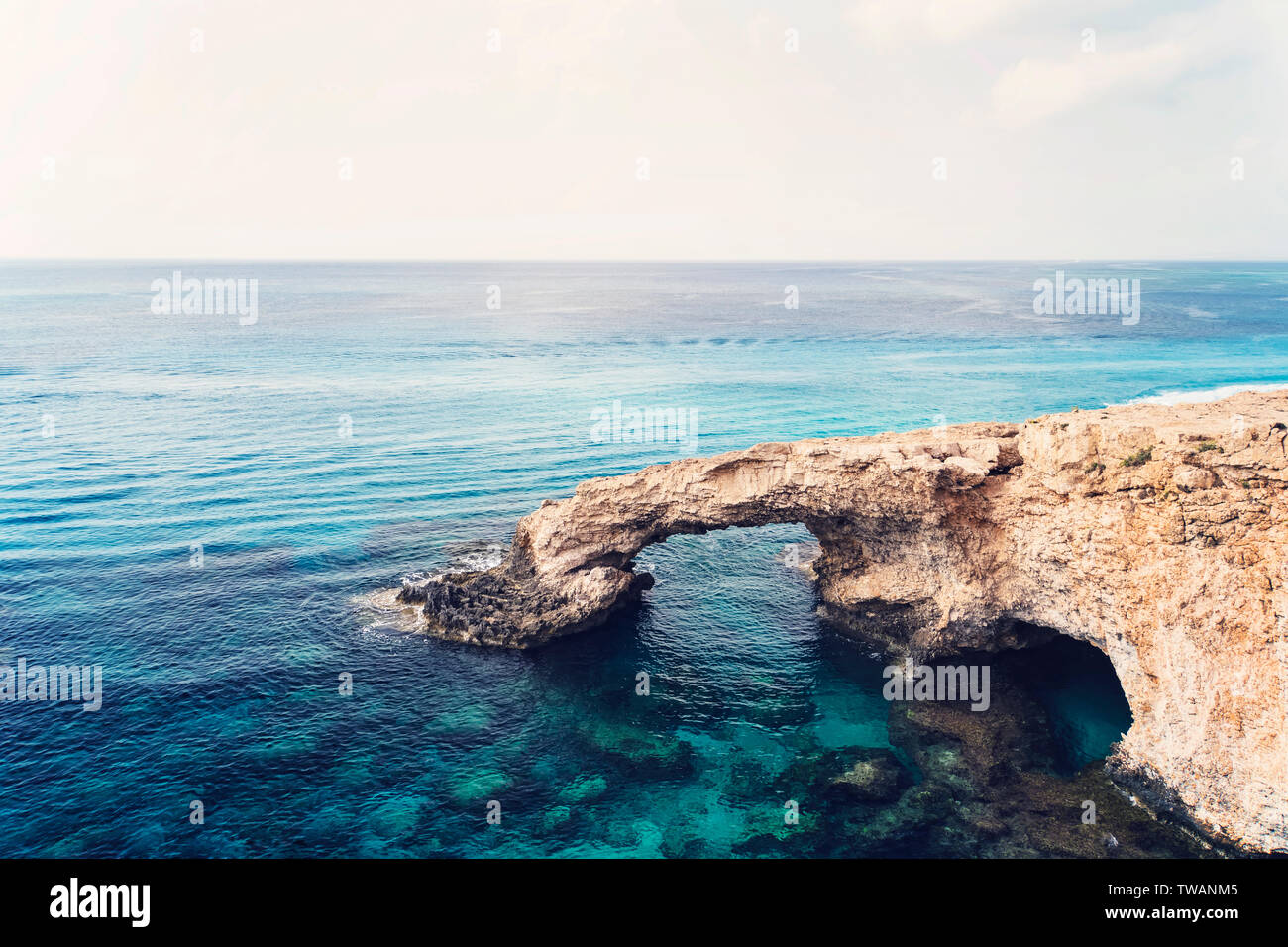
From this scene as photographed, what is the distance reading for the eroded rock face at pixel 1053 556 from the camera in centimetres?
2675

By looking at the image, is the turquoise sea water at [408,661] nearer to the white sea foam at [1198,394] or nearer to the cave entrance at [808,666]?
the cave entrance at [808,666]

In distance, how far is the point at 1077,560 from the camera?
31516 millimetres

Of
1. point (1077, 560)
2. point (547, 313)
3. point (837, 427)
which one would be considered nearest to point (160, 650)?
point (1077, 560)

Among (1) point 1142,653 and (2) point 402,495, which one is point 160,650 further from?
(1) point 1142,653

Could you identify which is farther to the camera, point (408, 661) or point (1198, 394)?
point (1198, 394)

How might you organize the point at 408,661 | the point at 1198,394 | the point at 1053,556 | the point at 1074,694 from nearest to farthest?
the point at 1053,556 → the point at 1074,694 → the point at 408,661 → the point at 1198,394

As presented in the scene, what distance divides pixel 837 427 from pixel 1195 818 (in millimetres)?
53260

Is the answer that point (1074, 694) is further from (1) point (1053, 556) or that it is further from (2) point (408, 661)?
(2) point (408, 661)

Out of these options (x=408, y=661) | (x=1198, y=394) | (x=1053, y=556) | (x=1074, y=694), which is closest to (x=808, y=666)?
(x=1074, y=694)

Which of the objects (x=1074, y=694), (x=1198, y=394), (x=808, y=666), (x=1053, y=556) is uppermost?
(x=1198, y=394)

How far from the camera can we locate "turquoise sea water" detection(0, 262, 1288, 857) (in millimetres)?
29094

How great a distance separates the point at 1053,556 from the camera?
32.6 meters

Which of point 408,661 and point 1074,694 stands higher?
point 408,661

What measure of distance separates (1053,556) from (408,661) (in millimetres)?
29612
